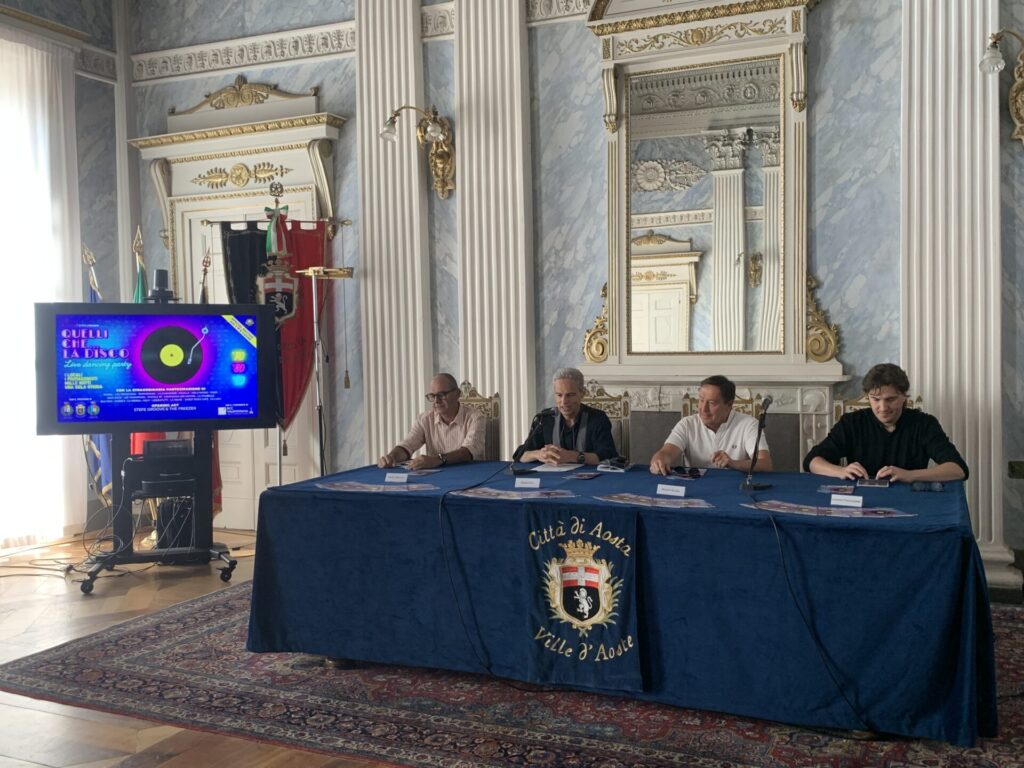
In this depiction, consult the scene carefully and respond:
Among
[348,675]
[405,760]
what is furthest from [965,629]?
[348,675]

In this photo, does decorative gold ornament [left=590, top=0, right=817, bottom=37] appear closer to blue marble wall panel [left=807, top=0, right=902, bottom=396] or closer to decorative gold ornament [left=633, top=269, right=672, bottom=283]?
blue marble wall panel [left=807, top=0, right=902, bottom=396]

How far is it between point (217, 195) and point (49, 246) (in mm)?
1063

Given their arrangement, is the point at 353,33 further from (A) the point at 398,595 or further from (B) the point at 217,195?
(A) the point at 398,595

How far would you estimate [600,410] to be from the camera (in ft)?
14.7

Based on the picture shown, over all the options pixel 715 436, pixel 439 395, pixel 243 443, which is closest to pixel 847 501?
pixel 715 436

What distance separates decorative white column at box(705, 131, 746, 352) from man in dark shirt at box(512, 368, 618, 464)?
1.08m

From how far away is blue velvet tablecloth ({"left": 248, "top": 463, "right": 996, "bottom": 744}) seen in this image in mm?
2645

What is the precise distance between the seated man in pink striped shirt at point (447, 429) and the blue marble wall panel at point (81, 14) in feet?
12.0

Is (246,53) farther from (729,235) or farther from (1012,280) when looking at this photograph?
(1012,280)

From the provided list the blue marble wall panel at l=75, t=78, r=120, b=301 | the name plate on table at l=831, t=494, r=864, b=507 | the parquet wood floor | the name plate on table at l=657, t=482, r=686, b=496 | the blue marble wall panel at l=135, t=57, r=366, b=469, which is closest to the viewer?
the parquet wood floor

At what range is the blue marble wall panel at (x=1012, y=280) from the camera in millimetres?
4531

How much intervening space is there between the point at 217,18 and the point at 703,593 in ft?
17.1

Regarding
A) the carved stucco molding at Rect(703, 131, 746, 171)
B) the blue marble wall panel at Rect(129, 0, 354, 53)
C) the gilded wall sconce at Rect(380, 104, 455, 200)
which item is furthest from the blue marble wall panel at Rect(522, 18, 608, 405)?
the blue marble wall panel at Rect(129, 0, 354, 53)

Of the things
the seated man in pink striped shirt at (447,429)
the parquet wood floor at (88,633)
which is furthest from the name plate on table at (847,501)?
the seated man in pink striped shirt at (447,429)
